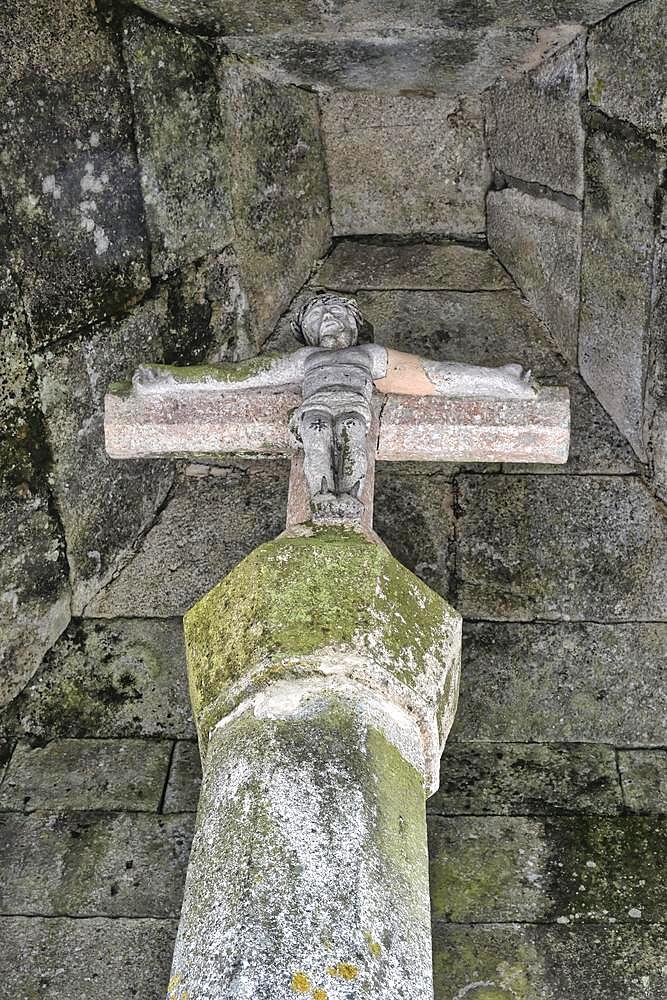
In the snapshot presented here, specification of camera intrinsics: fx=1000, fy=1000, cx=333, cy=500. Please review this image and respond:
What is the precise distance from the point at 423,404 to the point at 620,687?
1152 millimetres

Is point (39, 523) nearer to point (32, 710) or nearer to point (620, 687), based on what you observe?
point (32, 710)

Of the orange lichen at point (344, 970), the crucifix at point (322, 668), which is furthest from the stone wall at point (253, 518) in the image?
the orange lichen at point (344, 970)

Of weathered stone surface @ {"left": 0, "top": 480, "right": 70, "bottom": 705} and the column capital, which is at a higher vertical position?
the column capital

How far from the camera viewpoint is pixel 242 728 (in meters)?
2.25

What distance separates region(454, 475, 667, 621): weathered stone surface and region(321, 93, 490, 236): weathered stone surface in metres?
1.60

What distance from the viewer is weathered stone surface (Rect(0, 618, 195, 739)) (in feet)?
10.9

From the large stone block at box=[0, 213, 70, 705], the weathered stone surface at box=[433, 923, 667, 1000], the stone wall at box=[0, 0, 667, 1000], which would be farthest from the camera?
the large stone block at box=[0, 213, 70, 705]

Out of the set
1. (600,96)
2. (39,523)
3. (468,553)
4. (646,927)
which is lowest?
(646,927)

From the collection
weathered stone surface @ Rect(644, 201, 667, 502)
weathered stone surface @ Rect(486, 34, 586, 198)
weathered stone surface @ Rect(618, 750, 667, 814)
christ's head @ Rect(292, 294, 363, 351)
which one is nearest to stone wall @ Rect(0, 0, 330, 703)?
christ's head @ Rect(292, 294, 363, 351)

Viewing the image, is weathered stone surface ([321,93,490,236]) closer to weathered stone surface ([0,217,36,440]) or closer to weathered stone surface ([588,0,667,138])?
weathered stone surface ([588,0,667,138])

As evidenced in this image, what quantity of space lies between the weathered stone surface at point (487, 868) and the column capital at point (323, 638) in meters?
0.48

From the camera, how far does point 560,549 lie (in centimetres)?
359

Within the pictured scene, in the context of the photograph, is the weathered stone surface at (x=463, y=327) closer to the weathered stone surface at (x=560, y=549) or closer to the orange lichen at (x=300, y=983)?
the weathered stone surface at (x=560, y=549)

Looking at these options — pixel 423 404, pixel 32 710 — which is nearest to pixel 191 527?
pixel 32 710
